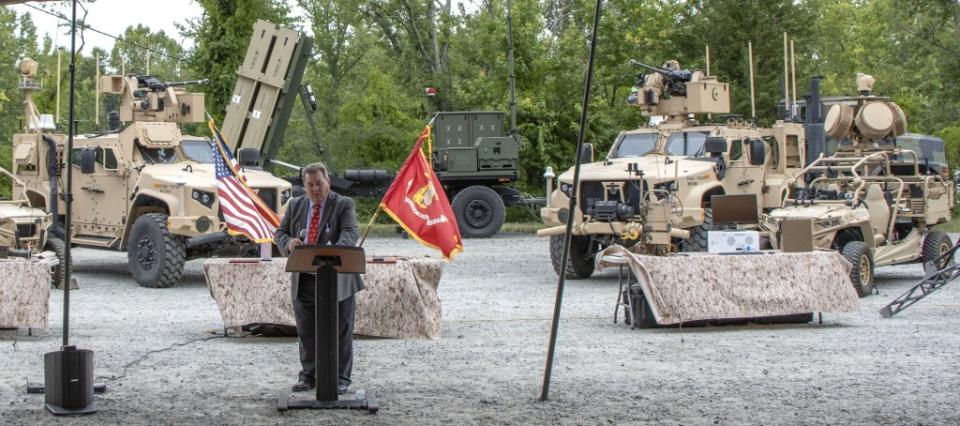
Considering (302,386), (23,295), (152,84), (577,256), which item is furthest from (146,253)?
(302,386)

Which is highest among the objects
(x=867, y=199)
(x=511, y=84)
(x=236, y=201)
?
(x=511, y=84)

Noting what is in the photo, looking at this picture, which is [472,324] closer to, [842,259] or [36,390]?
[842,259]

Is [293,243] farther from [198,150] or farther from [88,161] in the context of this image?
[198,150]

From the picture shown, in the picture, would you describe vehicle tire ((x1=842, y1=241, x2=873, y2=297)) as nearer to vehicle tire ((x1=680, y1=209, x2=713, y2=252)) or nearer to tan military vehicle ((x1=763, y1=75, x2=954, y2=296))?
tan military vehicle ((x1=763, y1=75, x2=954, y2=296))

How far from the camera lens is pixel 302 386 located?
963 centimetres

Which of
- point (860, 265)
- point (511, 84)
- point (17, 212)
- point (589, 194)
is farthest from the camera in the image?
point (511, 84)

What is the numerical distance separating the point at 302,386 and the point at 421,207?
2.23 meters

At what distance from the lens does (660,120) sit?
808 inches

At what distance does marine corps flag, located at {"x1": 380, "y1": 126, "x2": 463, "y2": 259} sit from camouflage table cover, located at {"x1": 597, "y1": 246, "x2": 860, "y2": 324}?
2.39 m

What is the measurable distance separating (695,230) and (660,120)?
2556 mm

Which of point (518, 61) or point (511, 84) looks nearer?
point (511, 84)

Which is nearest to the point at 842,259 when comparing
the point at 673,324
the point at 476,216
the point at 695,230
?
the point at 673,324

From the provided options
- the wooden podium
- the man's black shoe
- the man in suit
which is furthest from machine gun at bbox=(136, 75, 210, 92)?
the wooden podium

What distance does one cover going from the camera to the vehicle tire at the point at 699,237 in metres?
18.2
